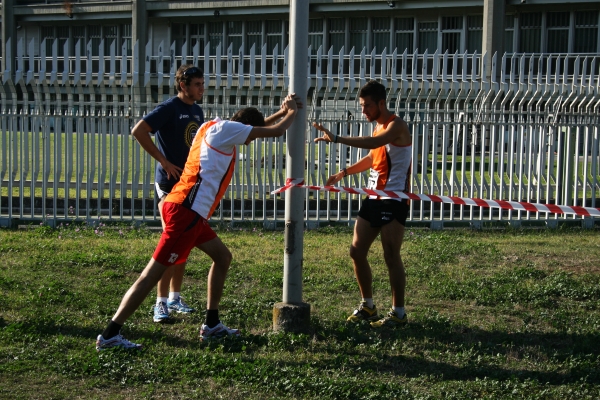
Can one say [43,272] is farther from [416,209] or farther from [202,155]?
[416,209]

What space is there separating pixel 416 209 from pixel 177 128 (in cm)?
650

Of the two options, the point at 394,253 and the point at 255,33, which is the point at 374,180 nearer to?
the point at 394,253

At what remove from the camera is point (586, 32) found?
111 ft

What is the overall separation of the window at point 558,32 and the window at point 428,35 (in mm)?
4900

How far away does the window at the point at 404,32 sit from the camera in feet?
119

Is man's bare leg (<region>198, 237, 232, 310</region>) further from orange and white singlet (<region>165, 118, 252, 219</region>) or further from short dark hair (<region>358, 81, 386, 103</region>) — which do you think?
short dark hair (<region>358, 81, 386, 103</region>)

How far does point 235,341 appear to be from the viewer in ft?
18.2

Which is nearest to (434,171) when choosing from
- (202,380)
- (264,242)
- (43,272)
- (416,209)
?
(416,209)

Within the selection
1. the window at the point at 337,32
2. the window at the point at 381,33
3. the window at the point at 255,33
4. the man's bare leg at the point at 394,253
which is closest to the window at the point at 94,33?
the window at the point at 255,33

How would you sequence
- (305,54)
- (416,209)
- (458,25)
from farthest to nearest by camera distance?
(458,25) → (416,209) → (305,54)

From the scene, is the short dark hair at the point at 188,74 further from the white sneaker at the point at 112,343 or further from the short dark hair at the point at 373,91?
the white sneaker at the point at 112,343

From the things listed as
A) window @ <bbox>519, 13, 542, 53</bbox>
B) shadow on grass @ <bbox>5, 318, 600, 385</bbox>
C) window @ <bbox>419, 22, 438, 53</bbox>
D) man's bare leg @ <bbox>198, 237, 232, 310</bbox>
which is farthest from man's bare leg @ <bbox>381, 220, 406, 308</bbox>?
window @ <bbox>419, 22, 438, 53</bbox>

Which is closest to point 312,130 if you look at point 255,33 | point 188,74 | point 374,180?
point 374,180

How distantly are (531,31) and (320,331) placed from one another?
31614 mm
